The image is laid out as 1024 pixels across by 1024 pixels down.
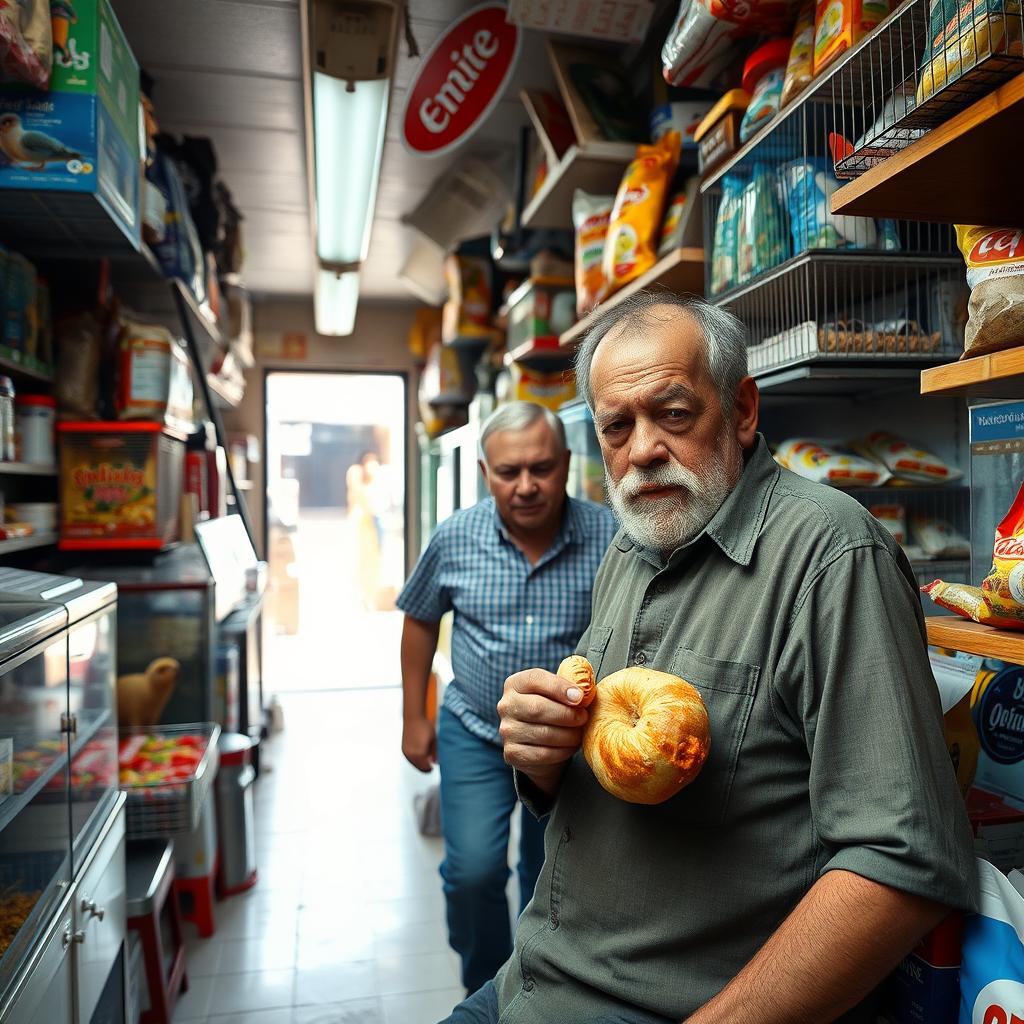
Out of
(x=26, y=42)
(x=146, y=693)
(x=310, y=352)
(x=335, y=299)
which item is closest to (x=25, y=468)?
(x=146, y=693)

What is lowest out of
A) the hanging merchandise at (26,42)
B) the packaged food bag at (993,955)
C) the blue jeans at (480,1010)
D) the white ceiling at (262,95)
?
the blue jeans at (480,1010)

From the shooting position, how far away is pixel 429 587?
270 cm

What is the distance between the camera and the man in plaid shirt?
2432 millimetres

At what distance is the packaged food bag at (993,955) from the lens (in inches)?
39.1

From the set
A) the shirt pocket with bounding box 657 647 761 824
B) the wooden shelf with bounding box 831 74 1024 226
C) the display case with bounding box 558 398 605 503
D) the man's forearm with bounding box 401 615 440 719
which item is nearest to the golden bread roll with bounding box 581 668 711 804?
the shirt pocket with bounding box 657 647 761 824

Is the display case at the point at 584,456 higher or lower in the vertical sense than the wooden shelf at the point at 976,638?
higher

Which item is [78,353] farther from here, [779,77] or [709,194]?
[779,77]

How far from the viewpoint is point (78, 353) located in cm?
287

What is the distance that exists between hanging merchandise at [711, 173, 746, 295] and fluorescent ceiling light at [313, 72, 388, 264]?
1.28 m

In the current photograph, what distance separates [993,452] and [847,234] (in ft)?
1.91

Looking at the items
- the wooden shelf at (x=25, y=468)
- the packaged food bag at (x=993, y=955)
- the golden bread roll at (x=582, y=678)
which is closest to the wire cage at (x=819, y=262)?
the golden bread roll at (x=582, y=678)

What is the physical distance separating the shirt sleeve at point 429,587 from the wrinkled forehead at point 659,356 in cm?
146

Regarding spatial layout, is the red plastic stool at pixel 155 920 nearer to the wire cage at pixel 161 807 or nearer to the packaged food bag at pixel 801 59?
the wire cage at pixel 161 807

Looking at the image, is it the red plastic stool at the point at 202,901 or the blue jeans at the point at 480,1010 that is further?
the red plastic stool at the point at 202,901
